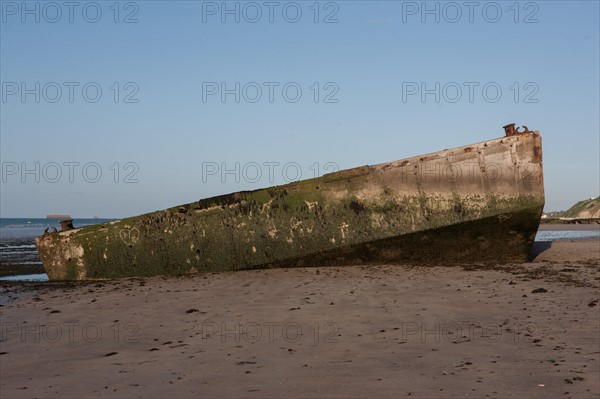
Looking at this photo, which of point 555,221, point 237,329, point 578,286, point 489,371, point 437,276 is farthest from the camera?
point 555,221

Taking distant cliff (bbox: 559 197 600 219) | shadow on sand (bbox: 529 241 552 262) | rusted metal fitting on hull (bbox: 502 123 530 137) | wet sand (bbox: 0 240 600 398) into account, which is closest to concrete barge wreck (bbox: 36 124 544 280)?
rusted metal fitting on hull (bbox: 502 123 530 137)

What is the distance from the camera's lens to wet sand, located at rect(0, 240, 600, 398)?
2.75m

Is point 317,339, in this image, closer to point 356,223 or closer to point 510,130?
point 356,223

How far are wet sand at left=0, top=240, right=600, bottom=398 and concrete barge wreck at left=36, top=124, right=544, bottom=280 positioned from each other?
1085 millimetres

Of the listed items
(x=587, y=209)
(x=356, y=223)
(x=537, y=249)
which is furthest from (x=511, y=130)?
(x=587, y=209)

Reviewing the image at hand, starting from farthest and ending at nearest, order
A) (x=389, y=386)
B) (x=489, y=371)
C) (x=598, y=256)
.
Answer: (x=598, y=256)
(x=489, y=371)
(x=389, y=386)

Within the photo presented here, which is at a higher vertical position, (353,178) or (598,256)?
(353,178)

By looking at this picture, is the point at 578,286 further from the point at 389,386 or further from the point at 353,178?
the point at 389,386

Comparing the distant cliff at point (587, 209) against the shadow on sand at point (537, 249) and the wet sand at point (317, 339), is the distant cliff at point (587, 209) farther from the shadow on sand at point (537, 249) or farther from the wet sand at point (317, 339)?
the wet sand at point (317, 339)

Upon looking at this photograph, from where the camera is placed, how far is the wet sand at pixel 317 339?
108 inches

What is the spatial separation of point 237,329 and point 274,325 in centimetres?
27

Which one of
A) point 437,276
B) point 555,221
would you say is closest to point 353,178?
point 437,276

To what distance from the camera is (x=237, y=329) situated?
4.14 metres

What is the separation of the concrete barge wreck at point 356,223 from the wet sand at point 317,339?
1085 millimetres
